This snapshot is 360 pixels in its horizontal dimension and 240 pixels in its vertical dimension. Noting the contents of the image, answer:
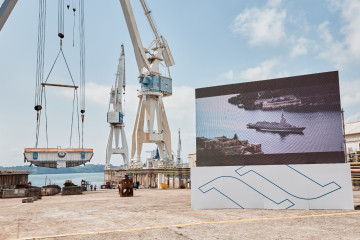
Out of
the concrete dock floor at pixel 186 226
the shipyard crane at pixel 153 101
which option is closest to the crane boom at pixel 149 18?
the shipyard crane at pixel 153 101

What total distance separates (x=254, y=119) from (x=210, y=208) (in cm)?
625

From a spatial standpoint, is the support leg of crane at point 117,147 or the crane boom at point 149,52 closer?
the crane boom at point 149,52

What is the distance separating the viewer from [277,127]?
696 inches

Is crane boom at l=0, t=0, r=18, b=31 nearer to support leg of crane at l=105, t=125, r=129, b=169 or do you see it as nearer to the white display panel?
the white display panel

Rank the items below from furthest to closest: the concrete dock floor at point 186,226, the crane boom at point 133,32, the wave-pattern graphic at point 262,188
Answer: the crane boom at point 133,32
the wave-pattern graphic at point 262,188
the concrete dock floor at point 186,226

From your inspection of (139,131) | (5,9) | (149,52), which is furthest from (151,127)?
(5,9)

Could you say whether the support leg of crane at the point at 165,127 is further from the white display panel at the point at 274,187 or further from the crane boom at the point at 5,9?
the white display panel at the point at 274,187

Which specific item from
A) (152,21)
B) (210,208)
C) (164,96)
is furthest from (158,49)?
(210,208)

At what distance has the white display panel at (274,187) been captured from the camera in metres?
16.4

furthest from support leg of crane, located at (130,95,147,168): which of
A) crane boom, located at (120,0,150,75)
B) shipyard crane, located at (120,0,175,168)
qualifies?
crane boom, located at (120,0,150,75)

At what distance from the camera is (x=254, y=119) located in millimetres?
18188

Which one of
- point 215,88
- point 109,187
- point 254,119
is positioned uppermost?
point 215,88

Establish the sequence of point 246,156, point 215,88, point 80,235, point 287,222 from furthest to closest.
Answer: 1. point 215,88
2. point 246,156
3. point 287,222
4. point 80,235

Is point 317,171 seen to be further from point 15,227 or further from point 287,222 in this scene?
point 15,227
